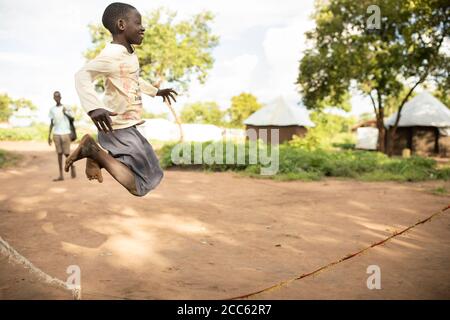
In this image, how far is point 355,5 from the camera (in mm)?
18984

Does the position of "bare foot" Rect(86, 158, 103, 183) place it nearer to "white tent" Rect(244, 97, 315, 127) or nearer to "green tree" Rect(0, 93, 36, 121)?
"white tent" Rect(244, 97, 315, 127)

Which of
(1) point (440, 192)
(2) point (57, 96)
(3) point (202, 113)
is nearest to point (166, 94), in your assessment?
(2) point (57, 96)

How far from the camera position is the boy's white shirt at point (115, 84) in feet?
7.96

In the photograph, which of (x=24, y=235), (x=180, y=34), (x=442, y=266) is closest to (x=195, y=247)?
(x=24, y=235)

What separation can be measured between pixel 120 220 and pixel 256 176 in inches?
248

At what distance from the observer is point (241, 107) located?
147ft

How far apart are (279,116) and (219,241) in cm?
2213

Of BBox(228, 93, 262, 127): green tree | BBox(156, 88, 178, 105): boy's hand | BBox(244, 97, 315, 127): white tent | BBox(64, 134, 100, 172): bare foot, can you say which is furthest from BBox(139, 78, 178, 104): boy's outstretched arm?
BBox(228, 93, 262, 127): green tree

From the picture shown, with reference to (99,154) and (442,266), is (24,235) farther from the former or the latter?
(442,266)

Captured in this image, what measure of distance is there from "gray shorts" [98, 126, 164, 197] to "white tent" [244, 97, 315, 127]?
23323mm

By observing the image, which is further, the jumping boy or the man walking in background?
the man walking in background

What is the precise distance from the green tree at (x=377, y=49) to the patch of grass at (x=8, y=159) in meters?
14.4

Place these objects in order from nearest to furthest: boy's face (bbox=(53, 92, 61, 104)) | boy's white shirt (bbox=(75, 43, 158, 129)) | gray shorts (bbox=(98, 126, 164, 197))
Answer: boy's white shirt (bbox=(75, 43, 158, 129)), gray shorts (bbox=(98, 126, 164, 197)), boy's face (bbox=(53, 92, 61, 104))

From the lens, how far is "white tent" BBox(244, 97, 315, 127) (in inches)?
1019
